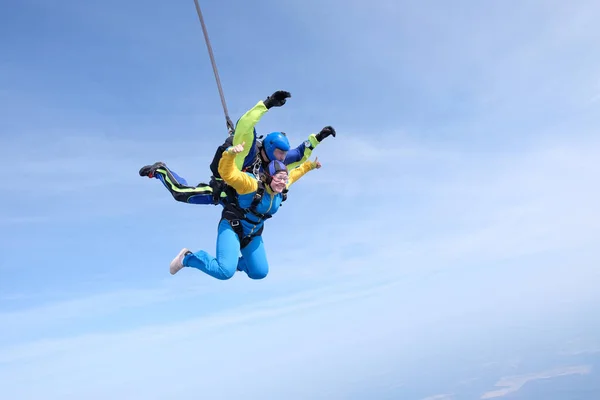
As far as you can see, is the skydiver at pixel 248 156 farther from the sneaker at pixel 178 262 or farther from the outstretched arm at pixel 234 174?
the sneaker at pixel 178 262

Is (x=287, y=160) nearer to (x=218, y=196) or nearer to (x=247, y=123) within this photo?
(x=218, y=196)

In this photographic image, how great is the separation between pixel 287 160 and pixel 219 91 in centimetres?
203

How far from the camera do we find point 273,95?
3959 millimetres

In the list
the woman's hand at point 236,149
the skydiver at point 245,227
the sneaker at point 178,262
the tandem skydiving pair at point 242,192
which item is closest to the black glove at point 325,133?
the tandem skydiving pair at point 242,192

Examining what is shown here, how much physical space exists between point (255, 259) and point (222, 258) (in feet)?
2.13

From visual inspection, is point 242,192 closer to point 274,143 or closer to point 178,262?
point 274,143

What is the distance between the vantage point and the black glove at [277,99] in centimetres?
394

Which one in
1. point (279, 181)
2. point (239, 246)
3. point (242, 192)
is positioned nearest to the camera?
point (242, 192)

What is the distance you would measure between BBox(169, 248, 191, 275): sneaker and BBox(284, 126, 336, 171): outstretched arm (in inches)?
76.8

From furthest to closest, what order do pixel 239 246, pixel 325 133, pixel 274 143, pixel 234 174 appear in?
pixel 325 133 → pixel 239 246 → pixel 274 143 → pixel 234 174

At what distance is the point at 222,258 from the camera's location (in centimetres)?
502

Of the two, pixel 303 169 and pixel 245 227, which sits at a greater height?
pixel 303 169

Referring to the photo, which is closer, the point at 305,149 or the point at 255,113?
the point at 255,113

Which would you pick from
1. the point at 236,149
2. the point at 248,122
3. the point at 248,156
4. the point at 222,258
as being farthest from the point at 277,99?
the point at 222,258
